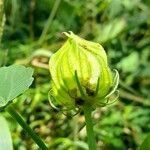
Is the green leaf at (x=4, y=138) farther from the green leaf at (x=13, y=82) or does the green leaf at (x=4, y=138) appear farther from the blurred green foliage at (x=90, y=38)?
the blurred green foliage at (x=90, y=38)

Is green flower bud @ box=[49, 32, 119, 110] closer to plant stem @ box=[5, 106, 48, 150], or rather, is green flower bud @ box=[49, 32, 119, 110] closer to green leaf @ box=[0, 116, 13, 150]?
plant stem @ box=[5, 106, 48, 150]

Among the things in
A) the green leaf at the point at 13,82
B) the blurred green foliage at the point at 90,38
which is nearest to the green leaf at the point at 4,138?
the green leaf at the point at 13,82

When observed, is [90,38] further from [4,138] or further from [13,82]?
[13,82]

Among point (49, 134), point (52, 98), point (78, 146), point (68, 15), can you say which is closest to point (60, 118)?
point (49, 134)

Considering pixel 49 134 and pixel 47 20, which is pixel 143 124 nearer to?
pixel 49 134

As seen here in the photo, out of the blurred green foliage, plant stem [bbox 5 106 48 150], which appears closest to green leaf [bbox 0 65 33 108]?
plant stem [bbox 5 106 48 150]

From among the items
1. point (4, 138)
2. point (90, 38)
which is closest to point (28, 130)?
point (4, 138)
